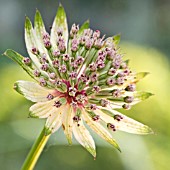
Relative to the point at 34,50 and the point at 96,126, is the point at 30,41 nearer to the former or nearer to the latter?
the point at 34,50

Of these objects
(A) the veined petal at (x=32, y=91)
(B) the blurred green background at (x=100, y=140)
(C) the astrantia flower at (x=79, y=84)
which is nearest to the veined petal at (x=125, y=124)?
(C) the astrantia flower at (x=79, y=84)

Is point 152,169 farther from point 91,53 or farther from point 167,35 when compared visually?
point 167,35

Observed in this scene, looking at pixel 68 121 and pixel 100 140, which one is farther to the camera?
pixel 100 140

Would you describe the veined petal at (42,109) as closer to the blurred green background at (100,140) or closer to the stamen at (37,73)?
the stamen at (37,73)

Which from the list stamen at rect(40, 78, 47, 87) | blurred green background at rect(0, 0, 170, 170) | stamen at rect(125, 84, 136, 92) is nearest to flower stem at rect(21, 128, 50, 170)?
stamen at rect(40, 78, 47, 87)

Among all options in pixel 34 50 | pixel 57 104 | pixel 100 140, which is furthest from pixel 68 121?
pixel 100 140

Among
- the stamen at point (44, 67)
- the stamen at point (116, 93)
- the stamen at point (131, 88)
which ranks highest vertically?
the stamen at point (131, 88)

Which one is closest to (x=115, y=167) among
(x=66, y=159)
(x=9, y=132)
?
(x=66, y=159)
